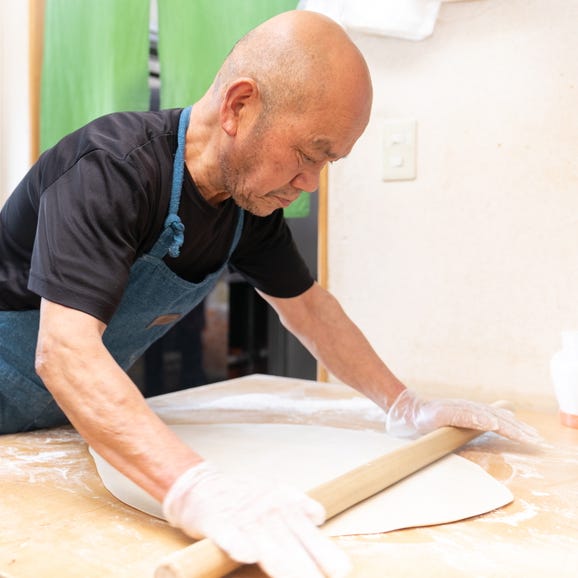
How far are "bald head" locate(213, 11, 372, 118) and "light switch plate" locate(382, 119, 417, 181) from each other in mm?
603

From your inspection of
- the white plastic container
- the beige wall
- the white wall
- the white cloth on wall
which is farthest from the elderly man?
the white wall

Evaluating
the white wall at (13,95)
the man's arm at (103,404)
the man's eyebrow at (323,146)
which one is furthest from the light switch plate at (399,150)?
the white wall at (13,95)

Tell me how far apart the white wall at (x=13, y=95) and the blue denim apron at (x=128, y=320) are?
1121 mm

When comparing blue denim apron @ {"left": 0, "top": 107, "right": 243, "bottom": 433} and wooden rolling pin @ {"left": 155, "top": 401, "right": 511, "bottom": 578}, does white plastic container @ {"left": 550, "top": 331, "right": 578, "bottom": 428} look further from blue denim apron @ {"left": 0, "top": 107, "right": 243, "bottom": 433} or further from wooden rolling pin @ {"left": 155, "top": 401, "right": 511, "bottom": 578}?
blue denim apron @ {"left": 0, "top": 107, "right": 243, "bottom": 433}

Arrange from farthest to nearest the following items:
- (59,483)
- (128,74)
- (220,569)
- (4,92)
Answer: (4,92) → (128,74) → (59,483) → (220,569)

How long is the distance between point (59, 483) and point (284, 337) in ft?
4.91

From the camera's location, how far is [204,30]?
164 centimetres

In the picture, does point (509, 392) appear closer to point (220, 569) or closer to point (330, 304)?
point (330, 304)

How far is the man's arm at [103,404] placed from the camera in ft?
2.31

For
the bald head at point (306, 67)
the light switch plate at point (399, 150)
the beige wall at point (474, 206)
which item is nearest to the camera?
the bald head at point (306, 67)

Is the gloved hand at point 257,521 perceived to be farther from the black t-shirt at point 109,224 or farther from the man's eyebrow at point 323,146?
the man's eyebrow at point 323,146

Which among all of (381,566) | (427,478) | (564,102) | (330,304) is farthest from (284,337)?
(381,566)

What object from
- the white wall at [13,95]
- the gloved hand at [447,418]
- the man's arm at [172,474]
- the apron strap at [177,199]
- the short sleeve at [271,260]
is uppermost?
the white wall at [13,95]

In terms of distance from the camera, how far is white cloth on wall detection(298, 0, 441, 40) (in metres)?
1.40
